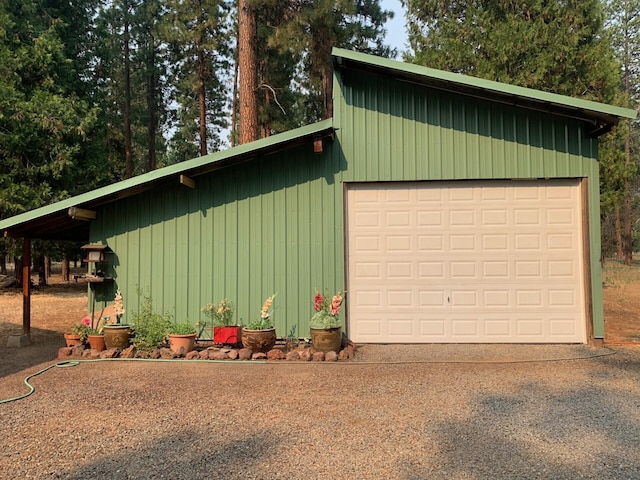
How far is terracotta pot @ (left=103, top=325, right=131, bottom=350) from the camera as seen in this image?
597 cm

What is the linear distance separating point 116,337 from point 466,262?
4.90m

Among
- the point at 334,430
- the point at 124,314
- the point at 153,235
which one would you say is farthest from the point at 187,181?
the point at 334,430

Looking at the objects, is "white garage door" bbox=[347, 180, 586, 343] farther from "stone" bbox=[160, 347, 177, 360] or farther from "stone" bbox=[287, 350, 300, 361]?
"stone" bbox=[160, 347, 177, 360]

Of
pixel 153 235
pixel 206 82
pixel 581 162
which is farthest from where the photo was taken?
pixel 206 82

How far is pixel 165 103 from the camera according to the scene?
23266 mm

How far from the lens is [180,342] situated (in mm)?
5859

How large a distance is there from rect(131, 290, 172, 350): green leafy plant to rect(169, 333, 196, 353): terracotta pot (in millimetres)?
256

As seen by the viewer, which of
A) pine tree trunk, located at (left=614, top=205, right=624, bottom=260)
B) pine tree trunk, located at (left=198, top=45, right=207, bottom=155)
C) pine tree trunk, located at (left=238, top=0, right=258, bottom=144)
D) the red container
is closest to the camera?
the red container

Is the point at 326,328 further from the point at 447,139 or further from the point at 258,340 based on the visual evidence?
the point at 447,139

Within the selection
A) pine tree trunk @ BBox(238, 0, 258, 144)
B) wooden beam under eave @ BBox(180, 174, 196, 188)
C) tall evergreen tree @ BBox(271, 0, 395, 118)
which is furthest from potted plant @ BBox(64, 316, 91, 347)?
tall evergreen tree @ BBox(271, 0, 395, 118)

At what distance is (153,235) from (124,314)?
1207 mm

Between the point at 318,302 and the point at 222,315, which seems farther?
the point at 222,315

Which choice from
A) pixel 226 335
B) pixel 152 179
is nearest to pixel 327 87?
pixel 152 179

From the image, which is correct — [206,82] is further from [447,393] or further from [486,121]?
[447,393]
